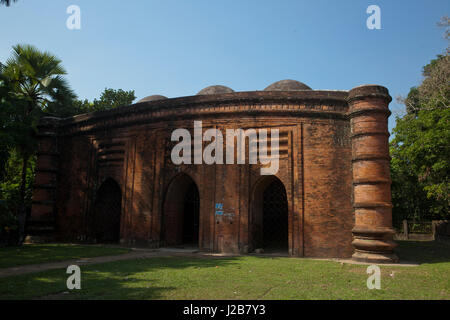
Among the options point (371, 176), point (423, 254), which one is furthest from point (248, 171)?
point (423, 254)

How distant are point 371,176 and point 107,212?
11347 mm

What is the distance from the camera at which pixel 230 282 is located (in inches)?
252

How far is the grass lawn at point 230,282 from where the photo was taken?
5.42m

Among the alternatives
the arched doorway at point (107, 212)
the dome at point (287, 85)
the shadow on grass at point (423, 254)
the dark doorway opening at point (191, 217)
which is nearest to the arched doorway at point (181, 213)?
the dark doorway opening at point (191, 217)

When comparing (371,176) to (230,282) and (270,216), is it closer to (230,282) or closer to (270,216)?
(270,216)

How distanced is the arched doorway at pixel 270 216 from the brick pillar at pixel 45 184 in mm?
9929

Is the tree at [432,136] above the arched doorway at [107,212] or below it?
above

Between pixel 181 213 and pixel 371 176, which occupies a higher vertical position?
pixel 371 176

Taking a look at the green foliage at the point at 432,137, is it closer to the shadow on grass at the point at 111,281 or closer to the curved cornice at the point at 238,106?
the curved cornice at the point at 238,106

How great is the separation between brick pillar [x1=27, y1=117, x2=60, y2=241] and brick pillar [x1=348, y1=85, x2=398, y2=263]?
1337cm

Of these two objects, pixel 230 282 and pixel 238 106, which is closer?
pixel 230 282

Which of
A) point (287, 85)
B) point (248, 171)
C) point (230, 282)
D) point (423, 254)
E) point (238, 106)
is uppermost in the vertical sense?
point (287, 85)

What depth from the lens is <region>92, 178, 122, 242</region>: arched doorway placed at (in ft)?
49.2
